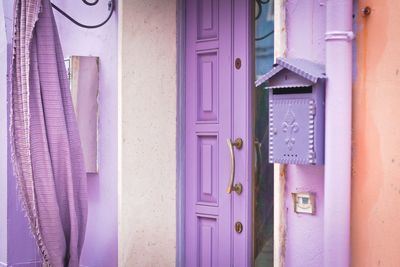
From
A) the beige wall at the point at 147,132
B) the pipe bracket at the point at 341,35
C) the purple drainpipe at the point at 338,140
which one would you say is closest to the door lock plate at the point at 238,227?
the beige wall at the point at 147,132

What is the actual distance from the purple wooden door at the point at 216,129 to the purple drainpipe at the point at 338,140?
116 centimetres

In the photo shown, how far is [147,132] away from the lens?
469 cm

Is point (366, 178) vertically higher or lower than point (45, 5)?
lower

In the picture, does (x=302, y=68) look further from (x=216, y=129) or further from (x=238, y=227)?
(x=238, y=227)

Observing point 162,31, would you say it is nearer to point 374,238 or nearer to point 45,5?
point 45,5

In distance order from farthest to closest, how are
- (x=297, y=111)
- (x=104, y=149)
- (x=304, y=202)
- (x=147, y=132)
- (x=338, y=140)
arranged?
(x=104, y=149)
(x=147, y=132)
(x=304, y=202)
(x=297, y=111)
(x=338, y=140)

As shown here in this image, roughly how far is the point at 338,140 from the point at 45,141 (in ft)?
7.34

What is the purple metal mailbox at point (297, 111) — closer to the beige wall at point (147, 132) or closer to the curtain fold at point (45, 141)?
the beige wall at point (147, 132)

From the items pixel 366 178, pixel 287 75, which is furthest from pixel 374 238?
pixel 287 75

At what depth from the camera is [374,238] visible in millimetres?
3045

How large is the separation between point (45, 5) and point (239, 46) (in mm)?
1464

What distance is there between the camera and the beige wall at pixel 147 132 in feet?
15.2

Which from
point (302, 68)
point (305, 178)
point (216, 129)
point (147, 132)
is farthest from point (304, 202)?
point (147, 132)

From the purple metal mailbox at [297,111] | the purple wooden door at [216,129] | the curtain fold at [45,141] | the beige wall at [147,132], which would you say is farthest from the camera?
the beige wall at [147,132]
